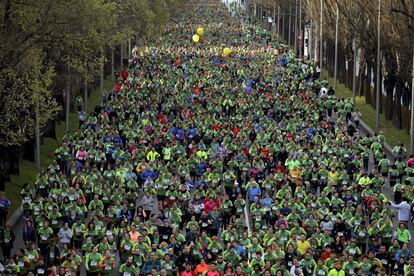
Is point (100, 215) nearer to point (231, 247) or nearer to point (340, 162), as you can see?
point (231, 247)

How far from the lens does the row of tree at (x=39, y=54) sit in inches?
1308

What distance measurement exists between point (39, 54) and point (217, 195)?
11514 millimetres

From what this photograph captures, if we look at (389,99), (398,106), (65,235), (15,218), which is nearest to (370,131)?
(398,106)

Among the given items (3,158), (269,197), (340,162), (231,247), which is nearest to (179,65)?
(3,158)

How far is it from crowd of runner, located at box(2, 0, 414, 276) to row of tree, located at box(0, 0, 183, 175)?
1.63m

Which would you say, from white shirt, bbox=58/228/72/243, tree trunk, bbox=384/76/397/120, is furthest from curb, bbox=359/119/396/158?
white shirt, bbox=58/228/72/243

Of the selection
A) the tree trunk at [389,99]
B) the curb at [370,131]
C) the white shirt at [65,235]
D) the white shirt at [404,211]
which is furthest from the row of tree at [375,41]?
the white shirt at [65,235]

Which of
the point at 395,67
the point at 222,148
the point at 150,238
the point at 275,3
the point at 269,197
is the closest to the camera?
the point at 150,238

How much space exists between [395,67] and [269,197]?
24953mm

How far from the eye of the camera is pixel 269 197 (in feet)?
92.4

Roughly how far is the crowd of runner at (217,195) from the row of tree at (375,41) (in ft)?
9.98

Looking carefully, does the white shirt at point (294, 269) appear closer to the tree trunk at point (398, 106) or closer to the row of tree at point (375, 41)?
the row of tree at point (375, 41)

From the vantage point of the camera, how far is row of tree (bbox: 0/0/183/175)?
3322 cm

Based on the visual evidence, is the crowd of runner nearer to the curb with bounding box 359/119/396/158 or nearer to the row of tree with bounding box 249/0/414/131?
the curb with bounding box 359/119/396/158
